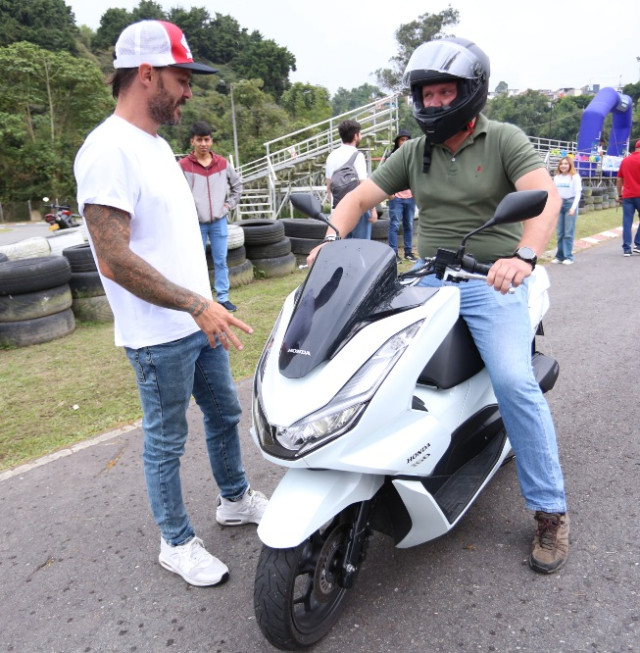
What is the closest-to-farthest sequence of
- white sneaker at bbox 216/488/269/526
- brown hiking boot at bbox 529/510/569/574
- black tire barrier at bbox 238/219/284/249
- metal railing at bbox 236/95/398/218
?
brown hiking boot at bbox 529/510/569/574 → white sneaker at bbox 216/488/269/526 → black tire barrier at bbox 238/219/284/249 → metal railing at bbox 236/95/398/218

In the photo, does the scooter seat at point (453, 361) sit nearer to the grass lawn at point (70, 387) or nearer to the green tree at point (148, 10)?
the grass lawn at point (70, 387)

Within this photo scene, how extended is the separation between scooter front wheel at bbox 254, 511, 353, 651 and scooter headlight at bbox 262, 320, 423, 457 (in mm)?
355

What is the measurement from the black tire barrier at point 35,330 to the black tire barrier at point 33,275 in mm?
299

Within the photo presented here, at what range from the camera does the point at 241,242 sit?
7.59m

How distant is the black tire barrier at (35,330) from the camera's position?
5504mm

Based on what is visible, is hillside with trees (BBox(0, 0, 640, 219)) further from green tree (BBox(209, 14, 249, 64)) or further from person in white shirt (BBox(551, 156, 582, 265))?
person in white shirt (BBox(551, 156, 582, 265))

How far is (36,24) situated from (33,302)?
256 feet

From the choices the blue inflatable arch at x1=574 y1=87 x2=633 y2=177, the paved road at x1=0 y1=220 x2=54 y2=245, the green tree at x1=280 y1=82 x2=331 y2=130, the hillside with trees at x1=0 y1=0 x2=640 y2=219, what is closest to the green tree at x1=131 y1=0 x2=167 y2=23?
the hillside with trees at x1=0 y1=0 x2=640 y2=219

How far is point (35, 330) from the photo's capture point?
18.4 feet

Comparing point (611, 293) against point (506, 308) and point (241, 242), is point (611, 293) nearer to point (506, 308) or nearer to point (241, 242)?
point (241, 242)

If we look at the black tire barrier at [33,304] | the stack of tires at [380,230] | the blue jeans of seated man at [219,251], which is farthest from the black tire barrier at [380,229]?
the black tire barrier at [33,304]

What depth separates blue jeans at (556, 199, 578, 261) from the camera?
879 cm

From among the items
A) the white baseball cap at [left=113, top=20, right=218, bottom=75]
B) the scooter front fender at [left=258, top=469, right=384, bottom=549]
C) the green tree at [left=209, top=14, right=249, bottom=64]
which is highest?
the green tree at [left=209, top=14, right=249, bottom=64]

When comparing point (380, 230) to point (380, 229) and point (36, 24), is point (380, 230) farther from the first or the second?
point (36, 24)
